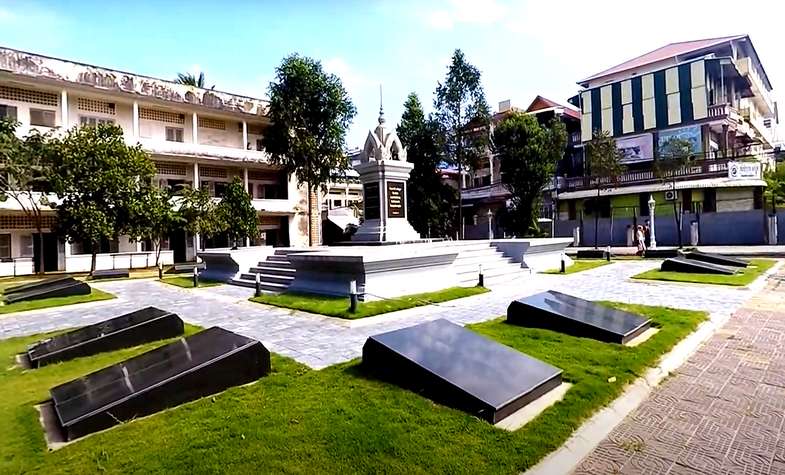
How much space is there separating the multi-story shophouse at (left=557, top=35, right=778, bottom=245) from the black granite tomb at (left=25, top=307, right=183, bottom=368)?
98.1 feet

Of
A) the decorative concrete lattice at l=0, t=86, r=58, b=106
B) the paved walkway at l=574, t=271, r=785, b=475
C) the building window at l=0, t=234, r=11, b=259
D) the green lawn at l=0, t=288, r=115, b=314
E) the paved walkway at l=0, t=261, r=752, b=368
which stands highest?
the decorative concrete lattice at l=0, t=86, r=58, b=106

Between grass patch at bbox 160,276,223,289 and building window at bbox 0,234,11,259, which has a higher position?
building window at bbox 0,234,11,259

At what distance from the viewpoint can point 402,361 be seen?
4504 mm

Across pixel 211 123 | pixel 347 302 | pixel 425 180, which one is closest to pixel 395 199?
pixel 347 302

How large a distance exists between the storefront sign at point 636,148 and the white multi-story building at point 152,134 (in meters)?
24.1

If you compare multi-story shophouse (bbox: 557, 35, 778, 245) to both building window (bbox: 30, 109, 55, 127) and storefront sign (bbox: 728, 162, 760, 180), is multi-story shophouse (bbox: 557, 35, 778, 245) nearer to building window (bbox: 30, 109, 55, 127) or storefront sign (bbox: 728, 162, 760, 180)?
storefront sign (bbox: 728, 162, 760, 180)

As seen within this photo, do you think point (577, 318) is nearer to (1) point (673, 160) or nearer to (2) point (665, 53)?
(1) point (673, 160)

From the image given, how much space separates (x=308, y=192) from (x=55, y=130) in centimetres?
1388

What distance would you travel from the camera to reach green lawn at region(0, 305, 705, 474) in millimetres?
3146

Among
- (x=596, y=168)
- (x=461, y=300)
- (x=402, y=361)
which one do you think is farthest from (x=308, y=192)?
(x=402, y=361)

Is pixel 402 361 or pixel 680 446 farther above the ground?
pixel 402 361

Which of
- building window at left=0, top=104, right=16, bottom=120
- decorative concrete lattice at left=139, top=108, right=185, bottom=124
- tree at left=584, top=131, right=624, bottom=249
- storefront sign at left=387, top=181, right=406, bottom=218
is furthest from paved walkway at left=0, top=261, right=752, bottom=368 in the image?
tree at left=584, top=131, right=624, bottom=249

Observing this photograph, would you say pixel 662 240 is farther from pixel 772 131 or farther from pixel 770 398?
pixel 772 131

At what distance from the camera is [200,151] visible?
27203 millimetres
